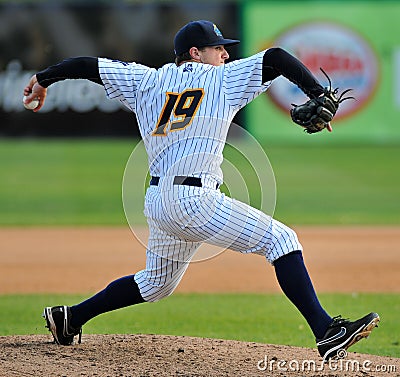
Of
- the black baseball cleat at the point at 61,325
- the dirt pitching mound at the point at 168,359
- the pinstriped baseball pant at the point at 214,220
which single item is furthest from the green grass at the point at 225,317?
the pinstriped baseball pant at the point at 214,220

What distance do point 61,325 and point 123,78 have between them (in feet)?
4.64

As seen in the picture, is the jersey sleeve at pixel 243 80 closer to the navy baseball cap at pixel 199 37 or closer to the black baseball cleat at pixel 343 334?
the navy baseball cap at pixel 199 37

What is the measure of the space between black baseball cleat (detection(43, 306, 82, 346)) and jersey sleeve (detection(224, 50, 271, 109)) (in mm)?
1551

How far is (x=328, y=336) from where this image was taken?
4070 mm

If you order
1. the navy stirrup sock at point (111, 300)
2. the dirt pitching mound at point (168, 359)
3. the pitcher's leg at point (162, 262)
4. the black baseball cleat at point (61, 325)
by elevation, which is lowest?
the dirt pitching mound at point (168, 359)

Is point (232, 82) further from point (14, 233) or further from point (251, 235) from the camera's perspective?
point (14, 233)

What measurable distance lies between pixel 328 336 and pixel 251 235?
23.2 inches

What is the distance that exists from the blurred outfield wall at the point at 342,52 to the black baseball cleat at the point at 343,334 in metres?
13.1

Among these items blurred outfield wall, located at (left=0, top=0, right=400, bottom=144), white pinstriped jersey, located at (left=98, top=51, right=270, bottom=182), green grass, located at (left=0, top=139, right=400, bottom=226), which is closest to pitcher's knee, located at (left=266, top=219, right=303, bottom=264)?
white pinstriped jersey, located at (left=98, top=51, right=270, bottom=182)

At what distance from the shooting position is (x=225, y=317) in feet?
20.9

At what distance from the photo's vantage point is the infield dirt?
14.3 ft

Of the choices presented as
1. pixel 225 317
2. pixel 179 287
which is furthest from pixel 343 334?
pixel 179 287

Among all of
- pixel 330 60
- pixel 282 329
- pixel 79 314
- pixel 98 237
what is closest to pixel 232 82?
pixel 79 314

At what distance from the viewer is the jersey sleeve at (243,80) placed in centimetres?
414
